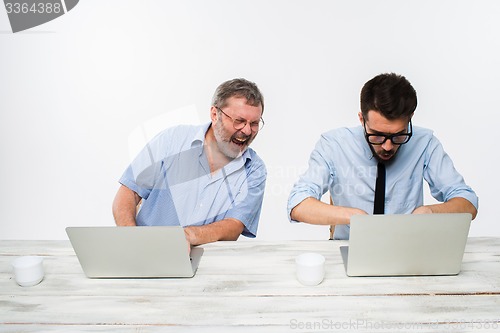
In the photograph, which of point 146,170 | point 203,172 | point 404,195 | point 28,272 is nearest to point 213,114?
point 203,172

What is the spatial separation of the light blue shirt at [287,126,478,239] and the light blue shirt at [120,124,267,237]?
0.33m

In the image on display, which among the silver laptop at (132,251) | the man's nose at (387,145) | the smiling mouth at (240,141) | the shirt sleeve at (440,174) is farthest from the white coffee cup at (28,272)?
the shirt sleeve at (440,174)

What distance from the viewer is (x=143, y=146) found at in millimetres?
2441

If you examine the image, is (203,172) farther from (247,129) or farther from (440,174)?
(440,174)

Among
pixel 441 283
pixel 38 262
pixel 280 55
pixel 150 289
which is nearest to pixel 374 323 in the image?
pixel 441 283

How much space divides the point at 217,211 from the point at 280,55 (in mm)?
901

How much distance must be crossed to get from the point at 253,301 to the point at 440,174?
51.0 inches

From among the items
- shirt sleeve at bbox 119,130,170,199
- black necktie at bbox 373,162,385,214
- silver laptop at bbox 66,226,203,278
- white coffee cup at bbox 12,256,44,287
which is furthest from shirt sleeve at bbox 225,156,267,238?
white coffee cup at bbox 12,256,44,287

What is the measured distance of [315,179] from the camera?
6.66ft

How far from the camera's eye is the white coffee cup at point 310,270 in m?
1.25

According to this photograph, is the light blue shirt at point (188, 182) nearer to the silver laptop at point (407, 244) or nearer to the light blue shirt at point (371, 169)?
the light blue shirt at point (371, 169)

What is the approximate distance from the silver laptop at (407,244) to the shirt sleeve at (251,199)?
2.79 ft

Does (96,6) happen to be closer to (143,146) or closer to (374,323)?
(143,146)

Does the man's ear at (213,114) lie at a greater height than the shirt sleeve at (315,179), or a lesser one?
greater
